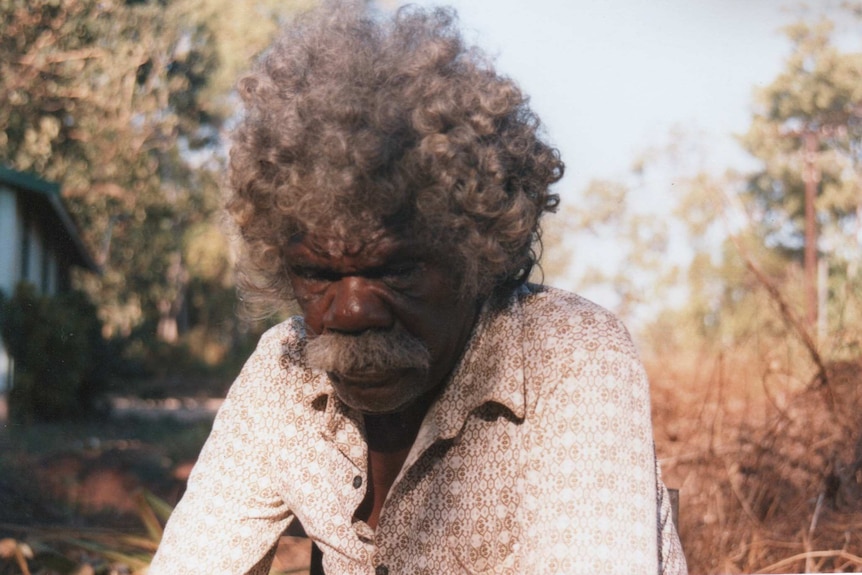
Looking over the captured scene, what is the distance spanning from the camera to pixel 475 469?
5.35 feet

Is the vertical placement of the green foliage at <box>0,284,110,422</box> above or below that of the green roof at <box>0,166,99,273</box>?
below

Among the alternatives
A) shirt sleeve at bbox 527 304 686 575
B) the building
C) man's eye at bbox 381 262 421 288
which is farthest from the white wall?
shirt sleeve at bbox 527 304 686 575

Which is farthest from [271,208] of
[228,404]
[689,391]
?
[689,391]

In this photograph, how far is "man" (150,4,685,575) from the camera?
149cm

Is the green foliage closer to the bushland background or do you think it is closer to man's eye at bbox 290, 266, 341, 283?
the bushland background

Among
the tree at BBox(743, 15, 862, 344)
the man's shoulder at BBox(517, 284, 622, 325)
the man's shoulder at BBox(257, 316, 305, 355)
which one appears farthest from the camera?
the tree at BBox(743, 15, 862, 344)

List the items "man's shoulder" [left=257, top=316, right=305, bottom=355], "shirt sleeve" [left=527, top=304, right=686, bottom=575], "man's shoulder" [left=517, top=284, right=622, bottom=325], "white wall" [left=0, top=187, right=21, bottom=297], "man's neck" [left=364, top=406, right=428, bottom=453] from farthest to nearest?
"white wall" [left=0, top=187, right=21, bottom=297] → "man's shoulder" [left=257, top=316, right=305, bottom=355] → "man's neck" [left=364, top=406, right=428, bottom=453] → "man's shoulder" [left=517, top=284, right=622, bottom=325] → "shirt sleeve" [left=527, top=304, right=686, bottom=575]

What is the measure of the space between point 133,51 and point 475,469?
17.9m

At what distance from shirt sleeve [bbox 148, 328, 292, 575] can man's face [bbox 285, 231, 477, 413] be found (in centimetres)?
28

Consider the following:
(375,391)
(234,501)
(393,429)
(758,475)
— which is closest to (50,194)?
(758,475)

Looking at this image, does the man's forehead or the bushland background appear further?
the bushland background

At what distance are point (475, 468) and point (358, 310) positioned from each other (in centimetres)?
35

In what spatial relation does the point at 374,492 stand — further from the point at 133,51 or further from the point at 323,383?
the point at 133,51

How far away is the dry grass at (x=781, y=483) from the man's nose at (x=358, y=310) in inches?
88.7
